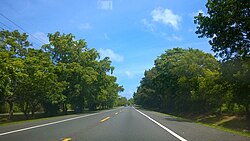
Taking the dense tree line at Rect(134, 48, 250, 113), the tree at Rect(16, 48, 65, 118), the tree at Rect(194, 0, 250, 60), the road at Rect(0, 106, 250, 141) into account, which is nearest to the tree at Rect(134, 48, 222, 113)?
the dense tree line at Rect(134, 48, 250, 113)

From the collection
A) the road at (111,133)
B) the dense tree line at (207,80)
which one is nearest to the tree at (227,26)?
the dense tree line at (207,80)

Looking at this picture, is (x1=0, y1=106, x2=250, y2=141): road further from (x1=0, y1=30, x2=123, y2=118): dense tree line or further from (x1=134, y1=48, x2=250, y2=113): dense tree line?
(x1=0, y1=30, x2=123, y2=118): dense tree line

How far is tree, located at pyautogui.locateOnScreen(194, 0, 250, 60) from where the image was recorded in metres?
22.2

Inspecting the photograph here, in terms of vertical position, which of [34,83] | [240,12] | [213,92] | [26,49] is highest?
[26,49]

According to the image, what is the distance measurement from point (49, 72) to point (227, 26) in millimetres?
23116

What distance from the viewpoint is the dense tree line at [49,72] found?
3316 centimetres

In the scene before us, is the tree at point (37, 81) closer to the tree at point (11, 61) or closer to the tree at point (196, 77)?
the tree at point (11, 61)

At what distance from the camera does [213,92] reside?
116 feet

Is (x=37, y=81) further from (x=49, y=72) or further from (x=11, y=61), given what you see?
(x=11, y=61)

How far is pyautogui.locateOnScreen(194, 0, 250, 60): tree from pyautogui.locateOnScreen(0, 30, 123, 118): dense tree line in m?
17.5

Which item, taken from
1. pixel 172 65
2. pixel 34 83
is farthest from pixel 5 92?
pixel 172 65

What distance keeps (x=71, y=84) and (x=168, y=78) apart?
17.9m

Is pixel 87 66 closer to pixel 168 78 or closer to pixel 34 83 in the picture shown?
pixel 168 78

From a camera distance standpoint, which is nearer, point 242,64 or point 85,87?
point 242,64
